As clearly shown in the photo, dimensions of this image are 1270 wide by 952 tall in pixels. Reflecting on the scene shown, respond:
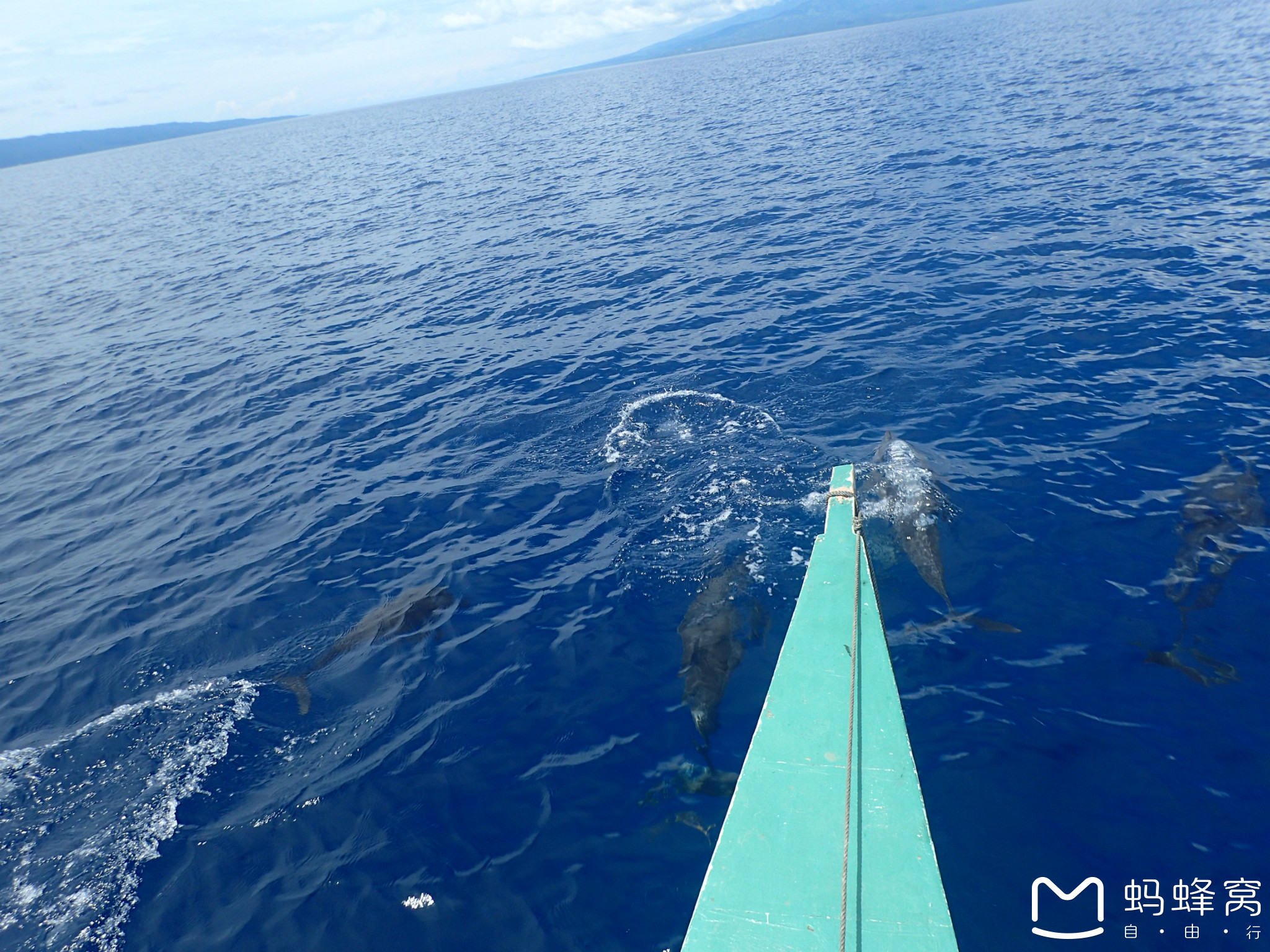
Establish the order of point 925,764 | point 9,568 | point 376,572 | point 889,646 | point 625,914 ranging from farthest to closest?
1. point 9,568
2. point 376,572
3. point 889,646
4. point 925,764
5. point 625,914

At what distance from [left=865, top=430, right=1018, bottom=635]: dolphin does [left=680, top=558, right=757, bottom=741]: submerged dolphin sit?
343cm

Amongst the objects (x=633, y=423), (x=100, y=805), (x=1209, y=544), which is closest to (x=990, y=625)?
(x=1209, y=544)

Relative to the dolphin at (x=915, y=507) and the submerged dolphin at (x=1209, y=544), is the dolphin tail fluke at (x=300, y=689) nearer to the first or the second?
the dolphin at (x=915, y=507)

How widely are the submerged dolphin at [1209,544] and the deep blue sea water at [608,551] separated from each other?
0.35ft

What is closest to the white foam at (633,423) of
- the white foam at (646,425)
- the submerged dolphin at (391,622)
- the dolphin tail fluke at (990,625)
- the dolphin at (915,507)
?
the white foam at (646,425)

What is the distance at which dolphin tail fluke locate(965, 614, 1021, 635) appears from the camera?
11.3 metres

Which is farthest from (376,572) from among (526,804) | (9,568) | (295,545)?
(9,568)

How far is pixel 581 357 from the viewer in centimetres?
2323

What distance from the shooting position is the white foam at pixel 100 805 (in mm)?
9188

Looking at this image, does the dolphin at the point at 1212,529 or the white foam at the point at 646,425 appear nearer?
the dolphin at the point at 1212,529

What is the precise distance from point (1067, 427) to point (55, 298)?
184 ft

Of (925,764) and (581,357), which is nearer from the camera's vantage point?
(925,764)

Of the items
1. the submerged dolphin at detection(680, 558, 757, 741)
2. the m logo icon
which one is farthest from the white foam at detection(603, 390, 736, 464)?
the m logo icon

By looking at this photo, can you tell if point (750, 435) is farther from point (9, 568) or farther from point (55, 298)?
point (55, 298)
